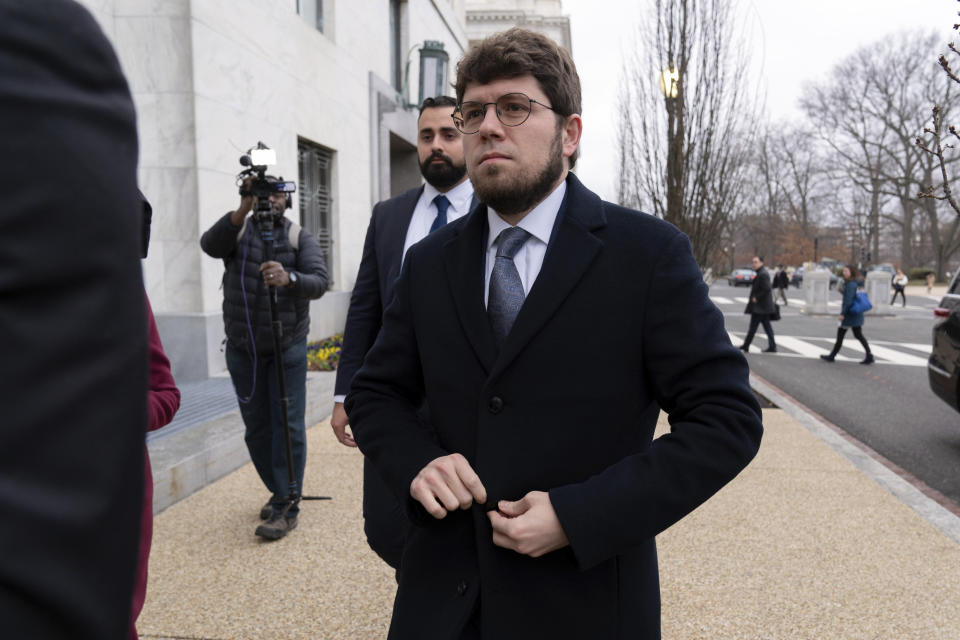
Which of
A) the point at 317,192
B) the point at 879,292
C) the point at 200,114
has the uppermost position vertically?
the point at 200,114

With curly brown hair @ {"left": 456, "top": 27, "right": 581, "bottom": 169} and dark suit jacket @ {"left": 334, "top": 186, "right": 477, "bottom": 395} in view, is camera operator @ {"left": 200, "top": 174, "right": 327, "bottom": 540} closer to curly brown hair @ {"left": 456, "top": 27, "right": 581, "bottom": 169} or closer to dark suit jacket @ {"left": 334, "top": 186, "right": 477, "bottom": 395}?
dark suit jacket @ {"left": 334, "top": 186, "right": 477, "bottom": 395}

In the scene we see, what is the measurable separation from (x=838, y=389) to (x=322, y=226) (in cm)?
865

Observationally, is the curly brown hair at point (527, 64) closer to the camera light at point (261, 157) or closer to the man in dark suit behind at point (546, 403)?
the man in dark suit behind at point (546, 403)

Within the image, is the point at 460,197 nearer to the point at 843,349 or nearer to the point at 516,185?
the point at 516,185

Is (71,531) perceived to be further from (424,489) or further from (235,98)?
(235,98)

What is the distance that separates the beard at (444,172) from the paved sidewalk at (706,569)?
2.09 m

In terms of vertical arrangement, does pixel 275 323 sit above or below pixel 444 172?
below

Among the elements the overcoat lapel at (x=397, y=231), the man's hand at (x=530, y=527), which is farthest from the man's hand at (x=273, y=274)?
the man's hand at (x=530, y=527)

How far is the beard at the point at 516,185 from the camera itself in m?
1.71

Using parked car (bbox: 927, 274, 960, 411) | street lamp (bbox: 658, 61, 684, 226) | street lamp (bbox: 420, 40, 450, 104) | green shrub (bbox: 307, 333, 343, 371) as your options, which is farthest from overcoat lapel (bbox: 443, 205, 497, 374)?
street lamp (bbox: 420, 40, 450, 104)

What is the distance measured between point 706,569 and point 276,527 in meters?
2.52

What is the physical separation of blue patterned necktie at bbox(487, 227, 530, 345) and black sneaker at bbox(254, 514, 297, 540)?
10.1ft

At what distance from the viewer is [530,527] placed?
4.70 feet

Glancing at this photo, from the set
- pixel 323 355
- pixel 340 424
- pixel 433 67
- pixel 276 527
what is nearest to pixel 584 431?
pixel 340 424
